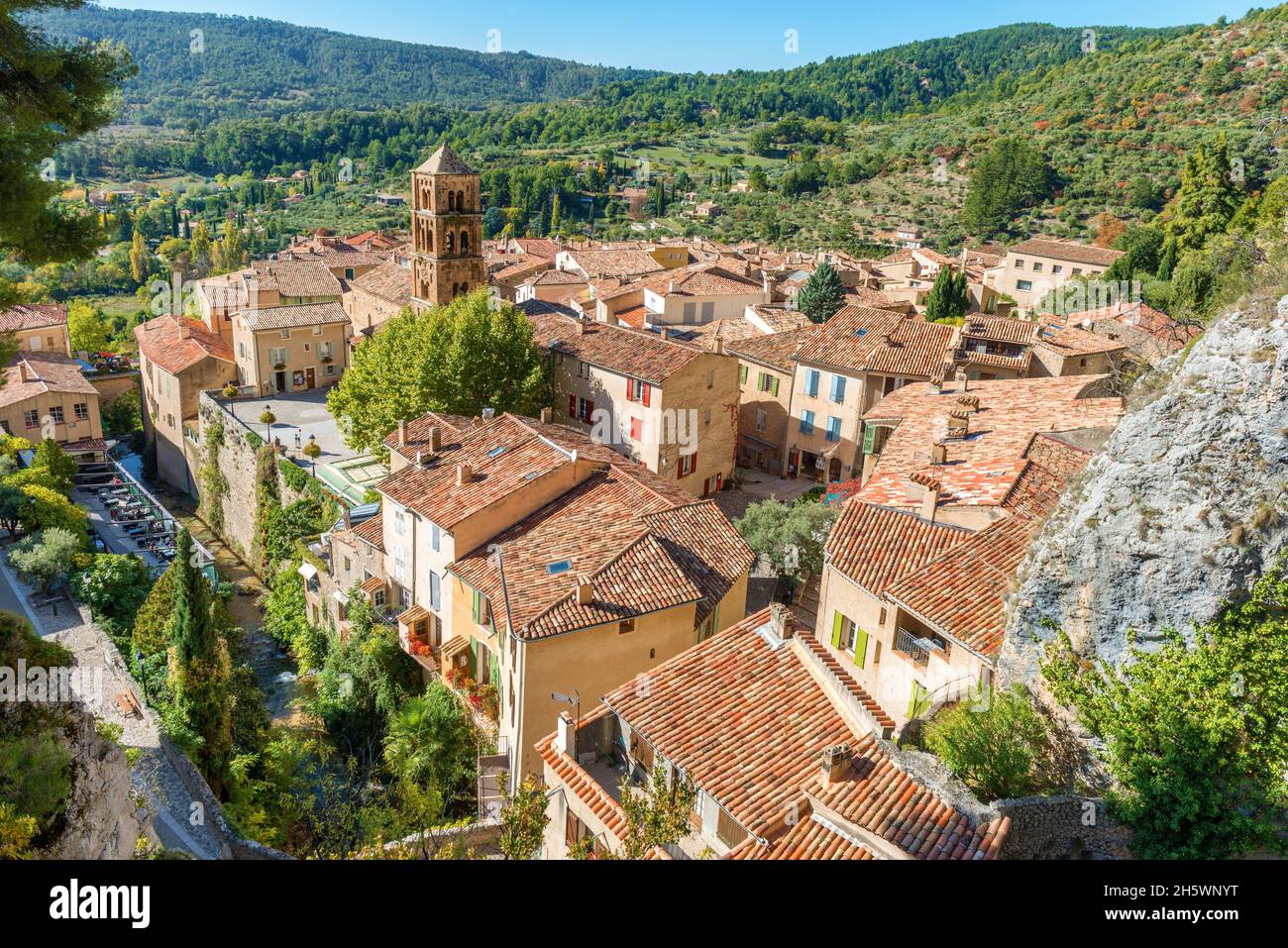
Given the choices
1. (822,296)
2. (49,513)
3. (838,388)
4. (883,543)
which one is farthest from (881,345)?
(49,513)

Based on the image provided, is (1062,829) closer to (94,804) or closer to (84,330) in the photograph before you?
(94,804)

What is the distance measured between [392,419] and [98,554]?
38.7 feet

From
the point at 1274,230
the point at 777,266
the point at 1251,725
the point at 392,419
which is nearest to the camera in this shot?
the point at 1251,725

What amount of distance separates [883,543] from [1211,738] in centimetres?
880

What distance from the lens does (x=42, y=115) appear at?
10992mm

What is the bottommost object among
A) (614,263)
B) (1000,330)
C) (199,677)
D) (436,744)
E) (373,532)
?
(436,744)

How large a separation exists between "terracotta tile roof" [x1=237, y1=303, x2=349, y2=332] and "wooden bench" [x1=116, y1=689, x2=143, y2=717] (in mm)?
29847

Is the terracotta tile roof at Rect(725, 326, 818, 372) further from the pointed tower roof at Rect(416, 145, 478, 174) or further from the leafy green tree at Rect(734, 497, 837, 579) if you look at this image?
the pointed tower roof at Rect(416, 145, 478, 174)

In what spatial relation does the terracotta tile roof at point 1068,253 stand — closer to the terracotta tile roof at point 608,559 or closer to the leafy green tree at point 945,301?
the leafy green tree at point 945,301

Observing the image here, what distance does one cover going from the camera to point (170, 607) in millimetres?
27562

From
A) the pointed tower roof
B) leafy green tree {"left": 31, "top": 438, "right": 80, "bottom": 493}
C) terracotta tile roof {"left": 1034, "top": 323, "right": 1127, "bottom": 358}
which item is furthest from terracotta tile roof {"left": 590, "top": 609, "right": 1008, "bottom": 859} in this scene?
the pointed tower roof

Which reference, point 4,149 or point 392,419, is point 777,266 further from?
point 4,149
